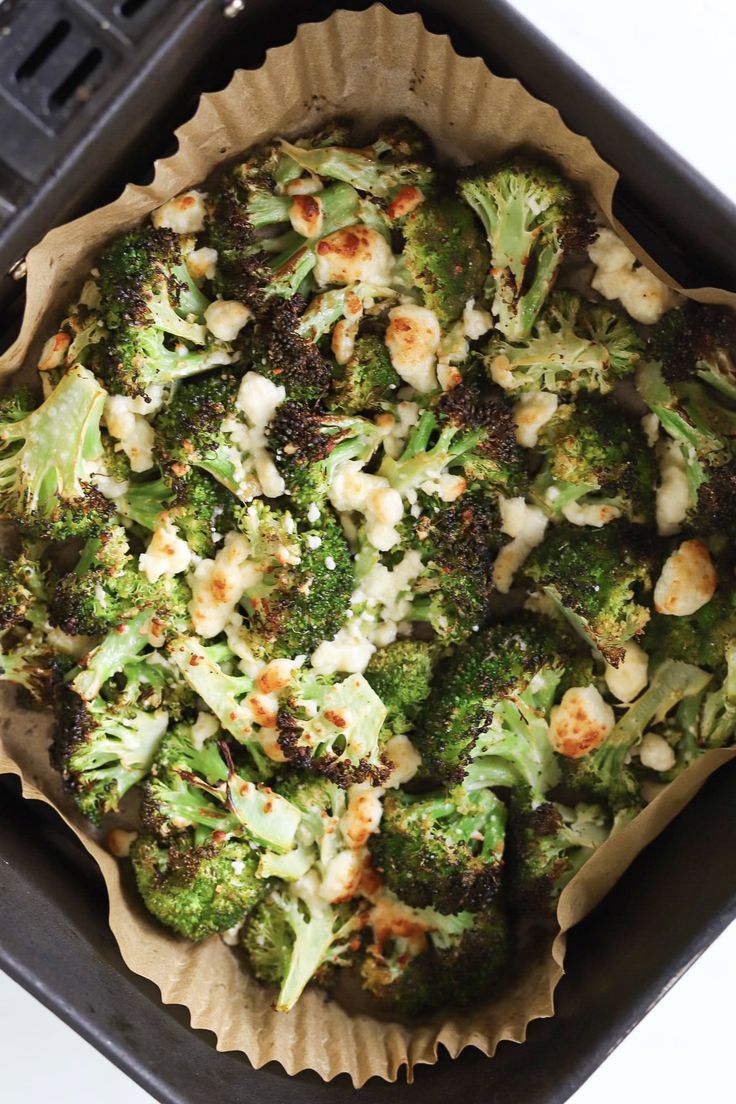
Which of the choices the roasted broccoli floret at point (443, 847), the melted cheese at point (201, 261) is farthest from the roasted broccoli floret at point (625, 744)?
the melted cheese at point (201, 261)

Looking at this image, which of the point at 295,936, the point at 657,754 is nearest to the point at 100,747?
the point at 295,936

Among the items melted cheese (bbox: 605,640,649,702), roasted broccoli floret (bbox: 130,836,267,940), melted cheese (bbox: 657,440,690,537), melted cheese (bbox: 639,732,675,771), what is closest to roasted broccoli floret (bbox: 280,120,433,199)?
melted cheese (bbox: 657,440,690,537)

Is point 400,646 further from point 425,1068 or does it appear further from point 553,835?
point 425,1068

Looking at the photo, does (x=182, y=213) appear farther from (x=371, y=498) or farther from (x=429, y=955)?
(x=429, y=955)

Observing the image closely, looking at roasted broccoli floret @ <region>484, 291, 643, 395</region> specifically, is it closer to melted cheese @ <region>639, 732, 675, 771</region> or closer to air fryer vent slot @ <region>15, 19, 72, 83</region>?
melted cheese @ <region>639, 732, 675, 771</region>

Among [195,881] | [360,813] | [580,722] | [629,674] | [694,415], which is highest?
[694,415]
